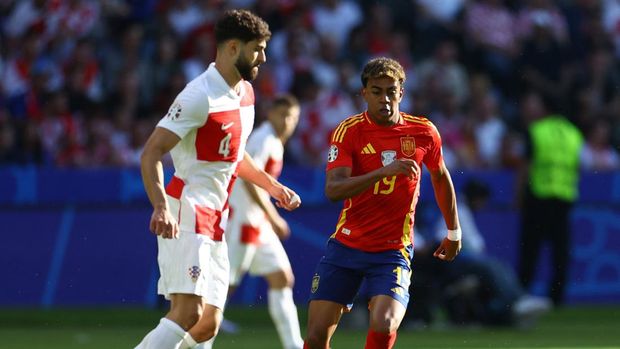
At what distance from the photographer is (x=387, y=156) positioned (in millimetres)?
7945

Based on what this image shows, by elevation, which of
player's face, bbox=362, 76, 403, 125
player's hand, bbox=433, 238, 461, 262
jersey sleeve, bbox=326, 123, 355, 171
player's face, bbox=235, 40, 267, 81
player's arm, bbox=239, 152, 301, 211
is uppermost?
player's face, bbox=235, 40, 267, 81

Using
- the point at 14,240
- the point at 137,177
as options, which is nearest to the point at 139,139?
the point at 137,177

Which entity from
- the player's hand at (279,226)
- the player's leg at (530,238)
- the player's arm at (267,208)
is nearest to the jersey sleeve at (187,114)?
the player's arm at (267,208)

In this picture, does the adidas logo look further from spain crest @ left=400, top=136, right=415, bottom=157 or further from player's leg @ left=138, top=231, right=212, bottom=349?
player's leg @ left=138, top=231, right=212, bottom=349

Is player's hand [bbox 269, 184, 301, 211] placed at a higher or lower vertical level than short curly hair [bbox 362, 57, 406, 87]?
lower

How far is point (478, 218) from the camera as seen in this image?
16.1 m

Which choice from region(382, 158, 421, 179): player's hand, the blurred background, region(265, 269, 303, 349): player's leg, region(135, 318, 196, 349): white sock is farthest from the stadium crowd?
region(382, 158, 421, 179): player's hand


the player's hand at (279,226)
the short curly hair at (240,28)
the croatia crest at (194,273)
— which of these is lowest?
the croatia crest at (194,273)

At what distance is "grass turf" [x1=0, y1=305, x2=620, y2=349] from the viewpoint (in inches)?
480

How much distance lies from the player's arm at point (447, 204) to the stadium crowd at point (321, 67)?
823cm

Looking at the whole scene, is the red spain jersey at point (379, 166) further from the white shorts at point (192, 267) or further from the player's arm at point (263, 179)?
the white shorts at point (192, 267)

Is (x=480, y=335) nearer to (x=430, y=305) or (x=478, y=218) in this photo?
(x=430, y=305)

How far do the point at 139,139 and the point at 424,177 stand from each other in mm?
3515

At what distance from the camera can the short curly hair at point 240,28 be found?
7828mm
